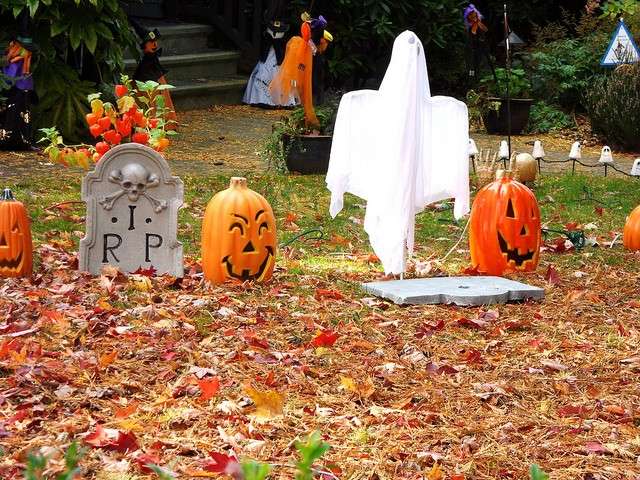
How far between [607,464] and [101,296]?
2.95m

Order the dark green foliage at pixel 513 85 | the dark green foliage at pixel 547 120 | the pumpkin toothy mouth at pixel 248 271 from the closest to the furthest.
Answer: the pumpkin toothy mouth at pixel 248 271, the dark green foliage at pixel 547 120, the dark green foliage at pixel 513 85

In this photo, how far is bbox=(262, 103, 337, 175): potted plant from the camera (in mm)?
10820

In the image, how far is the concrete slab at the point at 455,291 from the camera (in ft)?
18.9

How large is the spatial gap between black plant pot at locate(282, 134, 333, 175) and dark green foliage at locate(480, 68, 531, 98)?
5398mm

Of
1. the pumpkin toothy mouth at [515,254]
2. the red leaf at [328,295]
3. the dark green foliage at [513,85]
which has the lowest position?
the red leaf at [328,295]

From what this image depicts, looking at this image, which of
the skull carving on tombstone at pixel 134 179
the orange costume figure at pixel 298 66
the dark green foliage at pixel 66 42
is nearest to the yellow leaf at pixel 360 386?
the skull carving on tombstone at pixel 134 179

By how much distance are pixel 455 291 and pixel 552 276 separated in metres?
0.80

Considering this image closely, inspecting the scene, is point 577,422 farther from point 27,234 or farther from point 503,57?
point 503,57

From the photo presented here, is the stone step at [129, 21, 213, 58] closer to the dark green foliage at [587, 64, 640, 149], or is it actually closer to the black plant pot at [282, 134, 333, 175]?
the dark green foliage at [587, 64, 640, 149]

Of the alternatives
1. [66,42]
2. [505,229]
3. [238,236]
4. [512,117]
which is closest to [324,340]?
[238,236]

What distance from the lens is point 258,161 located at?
11938mm

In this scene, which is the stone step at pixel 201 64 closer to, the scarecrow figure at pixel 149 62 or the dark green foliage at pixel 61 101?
the scarecrow figure at pixel 149 62

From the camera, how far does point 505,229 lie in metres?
6.38

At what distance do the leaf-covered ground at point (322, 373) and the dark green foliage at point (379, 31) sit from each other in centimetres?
1082
